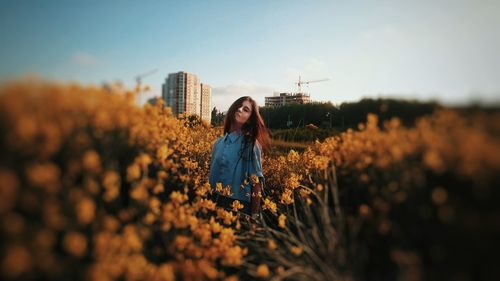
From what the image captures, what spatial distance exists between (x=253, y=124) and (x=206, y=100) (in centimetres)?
654

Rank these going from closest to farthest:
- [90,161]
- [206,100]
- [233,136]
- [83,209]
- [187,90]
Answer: [83,209], [90,161], [233,136], [187,90], [206,100]

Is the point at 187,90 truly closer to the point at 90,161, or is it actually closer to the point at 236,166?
the point at 236,166

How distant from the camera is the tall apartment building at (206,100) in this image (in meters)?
9.62

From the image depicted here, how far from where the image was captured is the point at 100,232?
1398 millimetres

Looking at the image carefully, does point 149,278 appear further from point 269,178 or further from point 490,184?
point 269,178

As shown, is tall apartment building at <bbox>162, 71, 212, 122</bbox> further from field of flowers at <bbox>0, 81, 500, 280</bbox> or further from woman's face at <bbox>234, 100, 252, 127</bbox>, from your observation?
field of flowers at <bbox>0, 81, 500, 280</bbox>

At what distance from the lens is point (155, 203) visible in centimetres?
174

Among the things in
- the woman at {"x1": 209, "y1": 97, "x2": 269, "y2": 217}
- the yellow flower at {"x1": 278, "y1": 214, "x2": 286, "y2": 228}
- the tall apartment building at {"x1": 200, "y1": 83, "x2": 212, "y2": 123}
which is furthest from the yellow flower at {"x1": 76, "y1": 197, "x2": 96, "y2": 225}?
the tall apartment building at {"x1": 200, "y1": 83, "x2": 212, "y2": 123}

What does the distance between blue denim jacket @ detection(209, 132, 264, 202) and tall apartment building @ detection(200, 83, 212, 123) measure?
5747 millimetres

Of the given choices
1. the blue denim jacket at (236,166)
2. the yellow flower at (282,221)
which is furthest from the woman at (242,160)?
the yellow flower at (282,221)

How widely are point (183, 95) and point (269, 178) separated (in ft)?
14.5

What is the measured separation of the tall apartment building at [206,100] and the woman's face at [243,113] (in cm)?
548

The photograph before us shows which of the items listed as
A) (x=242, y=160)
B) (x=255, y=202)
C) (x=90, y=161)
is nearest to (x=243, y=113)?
(x=242, y=160)

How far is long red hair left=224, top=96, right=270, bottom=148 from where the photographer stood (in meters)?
3.84
